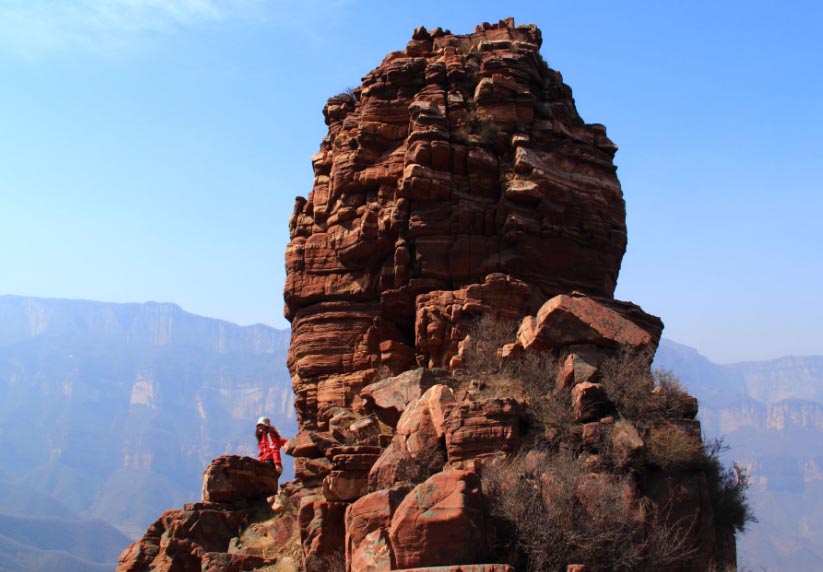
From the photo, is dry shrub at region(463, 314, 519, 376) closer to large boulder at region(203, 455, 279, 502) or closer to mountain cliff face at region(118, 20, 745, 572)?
mountain cliff face at region(118, 20, 745, 572)

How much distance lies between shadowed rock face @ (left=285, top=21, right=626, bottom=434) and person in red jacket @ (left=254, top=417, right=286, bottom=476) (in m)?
1.07

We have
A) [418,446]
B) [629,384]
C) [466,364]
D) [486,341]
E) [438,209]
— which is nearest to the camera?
[418,446]

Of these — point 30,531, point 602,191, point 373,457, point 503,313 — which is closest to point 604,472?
point 373,457

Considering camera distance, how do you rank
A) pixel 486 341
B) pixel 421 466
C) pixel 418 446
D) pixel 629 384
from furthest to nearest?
pixel 486 341 < pixel 629 384 < pixel 418 446 < pixel 421 466

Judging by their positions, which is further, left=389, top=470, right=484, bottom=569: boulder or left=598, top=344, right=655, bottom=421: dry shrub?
left=598, top=344, right=655, bottom=421: dry shrub

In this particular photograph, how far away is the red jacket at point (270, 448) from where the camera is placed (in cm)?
3108

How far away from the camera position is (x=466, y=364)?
89.3ft

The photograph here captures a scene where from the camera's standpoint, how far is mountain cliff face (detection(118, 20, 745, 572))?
1962 cm

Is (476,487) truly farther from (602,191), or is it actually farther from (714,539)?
(602,191)

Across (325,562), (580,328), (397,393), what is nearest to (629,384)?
(580,328)

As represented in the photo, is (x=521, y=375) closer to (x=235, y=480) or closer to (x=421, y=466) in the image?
(x=421, y=466)

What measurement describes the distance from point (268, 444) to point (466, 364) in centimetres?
772

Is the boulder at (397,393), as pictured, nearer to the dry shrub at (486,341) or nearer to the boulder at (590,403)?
the dry shrub at (486,341)

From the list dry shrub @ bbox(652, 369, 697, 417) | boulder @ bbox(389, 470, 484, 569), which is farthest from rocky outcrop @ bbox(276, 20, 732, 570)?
boulder @ bbox(389, 470, 484, 569)
